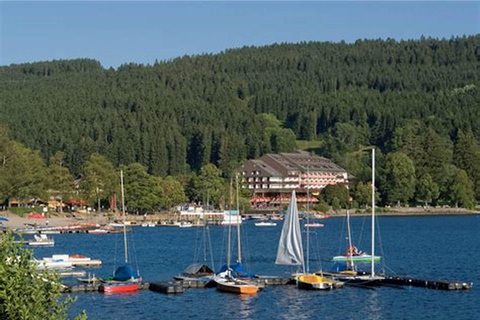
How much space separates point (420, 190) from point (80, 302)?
128253 millimetres

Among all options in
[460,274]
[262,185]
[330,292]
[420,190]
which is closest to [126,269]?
[330,292]

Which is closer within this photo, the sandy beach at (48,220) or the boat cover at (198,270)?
the boat cover at (198,270)

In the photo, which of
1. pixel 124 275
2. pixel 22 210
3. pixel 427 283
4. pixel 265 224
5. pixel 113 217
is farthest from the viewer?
pixel 265 224

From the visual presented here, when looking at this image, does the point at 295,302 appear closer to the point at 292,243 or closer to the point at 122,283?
the point at 292,243

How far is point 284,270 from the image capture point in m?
71.9

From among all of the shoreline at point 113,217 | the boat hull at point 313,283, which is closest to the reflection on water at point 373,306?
the boat hull at point 313,283

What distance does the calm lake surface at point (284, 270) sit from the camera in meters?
52.5

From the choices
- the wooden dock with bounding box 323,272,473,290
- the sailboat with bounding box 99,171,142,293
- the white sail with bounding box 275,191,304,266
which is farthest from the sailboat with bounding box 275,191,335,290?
the sailboat with bounding box 99,171,142,293

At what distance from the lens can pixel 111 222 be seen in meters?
135

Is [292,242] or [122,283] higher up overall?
[292,242]

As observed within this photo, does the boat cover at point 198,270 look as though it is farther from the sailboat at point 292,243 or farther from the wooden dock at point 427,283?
the wooden dock at point 427,283

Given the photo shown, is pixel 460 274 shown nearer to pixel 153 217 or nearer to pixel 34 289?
pixel 34 289

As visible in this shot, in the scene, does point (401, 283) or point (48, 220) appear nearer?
point (401, 283)

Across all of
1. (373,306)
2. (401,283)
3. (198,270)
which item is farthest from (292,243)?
(373,306)
